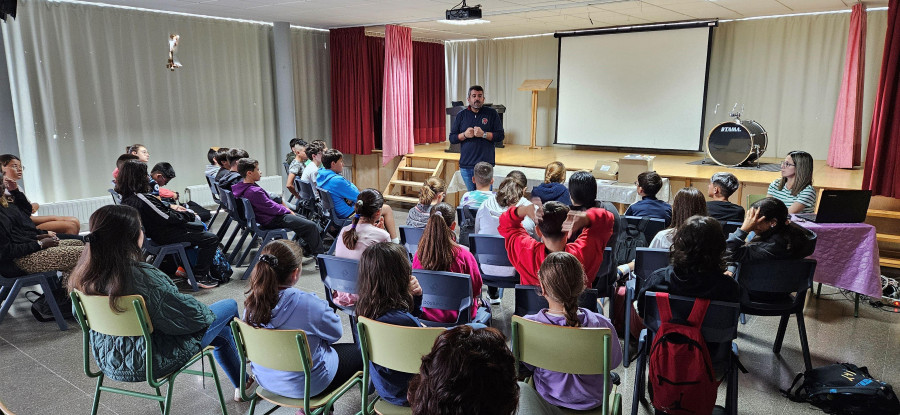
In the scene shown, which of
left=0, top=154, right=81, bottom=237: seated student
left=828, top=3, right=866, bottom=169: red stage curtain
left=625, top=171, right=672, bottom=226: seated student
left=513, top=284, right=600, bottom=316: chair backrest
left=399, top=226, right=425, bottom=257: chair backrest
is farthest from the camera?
left=828, top=3, right=866, bottom=169: red stage curtain

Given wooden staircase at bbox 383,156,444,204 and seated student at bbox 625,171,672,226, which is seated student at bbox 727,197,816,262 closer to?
seated student at bbox 625,171,672,226

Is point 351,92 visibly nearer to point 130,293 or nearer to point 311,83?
point 311,83

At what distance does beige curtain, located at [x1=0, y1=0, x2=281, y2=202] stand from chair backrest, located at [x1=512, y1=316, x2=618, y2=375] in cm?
659

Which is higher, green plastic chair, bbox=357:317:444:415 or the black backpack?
green plastic chair, bbox=357:317:444:415

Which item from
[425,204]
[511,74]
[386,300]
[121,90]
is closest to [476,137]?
[425,204]

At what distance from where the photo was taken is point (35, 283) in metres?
3.81

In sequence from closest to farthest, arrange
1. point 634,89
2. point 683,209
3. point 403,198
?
1. point 683,209
2. point 403,198
3. point 634,89

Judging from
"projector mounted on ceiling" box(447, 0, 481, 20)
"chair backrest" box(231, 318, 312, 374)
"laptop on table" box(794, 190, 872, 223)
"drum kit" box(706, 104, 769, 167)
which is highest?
"projector mounted on ceiling" box(447, 0, 481, 20)

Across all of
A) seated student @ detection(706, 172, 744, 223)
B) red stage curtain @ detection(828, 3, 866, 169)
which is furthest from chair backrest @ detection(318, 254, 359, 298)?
red stage curtain @ detection(828, 3, 866, 169)

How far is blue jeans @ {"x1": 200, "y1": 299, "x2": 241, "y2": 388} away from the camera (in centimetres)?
277

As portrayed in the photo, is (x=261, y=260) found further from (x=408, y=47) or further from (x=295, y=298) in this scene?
(x=408, y=47)

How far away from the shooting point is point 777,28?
27.2 feet

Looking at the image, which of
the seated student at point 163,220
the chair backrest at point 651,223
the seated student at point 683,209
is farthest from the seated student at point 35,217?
the seated student at point 683,209

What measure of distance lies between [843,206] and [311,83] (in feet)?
23.9
